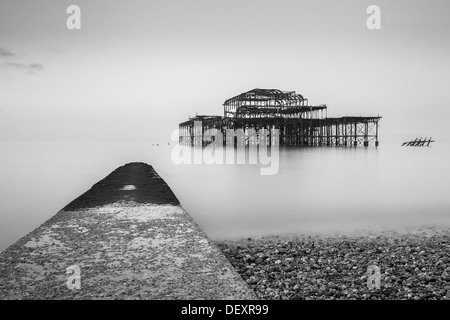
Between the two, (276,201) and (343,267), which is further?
(276,201)

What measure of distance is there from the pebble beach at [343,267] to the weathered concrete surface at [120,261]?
91cm

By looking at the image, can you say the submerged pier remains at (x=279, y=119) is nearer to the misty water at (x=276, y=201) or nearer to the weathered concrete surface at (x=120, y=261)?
the misty water at (x=276, y=201)

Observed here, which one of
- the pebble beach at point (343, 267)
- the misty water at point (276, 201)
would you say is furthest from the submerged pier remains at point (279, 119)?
the pebble beach at point (343, 267)

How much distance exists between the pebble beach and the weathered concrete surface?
3.00 feet

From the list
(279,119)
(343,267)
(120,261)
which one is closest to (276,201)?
(343,267)

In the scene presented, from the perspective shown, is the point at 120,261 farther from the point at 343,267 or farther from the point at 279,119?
the point at 279,119

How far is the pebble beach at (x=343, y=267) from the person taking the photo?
459 centimetres

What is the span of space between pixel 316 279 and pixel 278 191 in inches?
454

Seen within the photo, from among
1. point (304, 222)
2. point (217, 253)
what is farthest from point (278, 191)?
point (217, 253)

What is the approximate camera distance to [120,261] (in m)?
4.22

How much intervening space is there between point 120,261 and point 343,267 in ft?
10.2

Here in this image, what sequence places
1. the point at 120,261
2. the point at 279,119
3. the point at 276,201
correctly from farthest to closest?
the point at 279,119
the point at 276,201
the point at 120,261

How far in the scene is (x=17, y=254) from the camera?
178 inches

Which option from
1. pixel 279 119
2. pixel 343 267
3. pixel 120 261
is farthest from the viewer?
pixel 279 119
